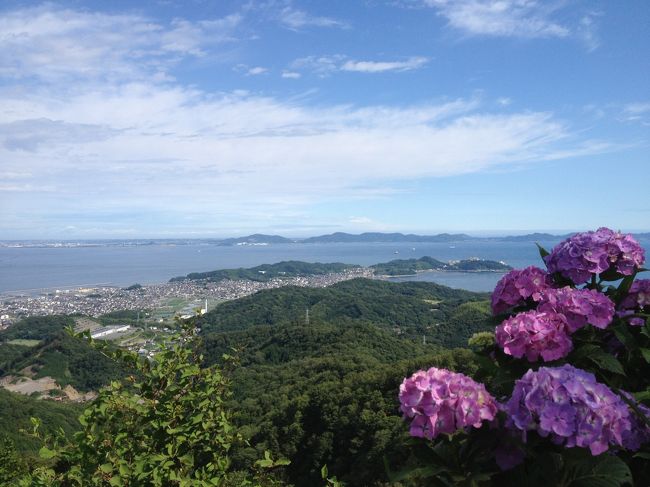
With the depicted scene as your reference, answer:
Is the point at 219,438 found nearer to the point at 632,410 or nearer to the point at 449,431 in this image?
the point at 449,431

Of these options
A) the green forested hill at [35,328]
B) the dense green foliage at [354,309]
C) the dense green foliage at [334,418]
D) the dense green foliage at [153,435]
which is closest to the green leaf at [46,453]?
the dense green foliage at [153,435]

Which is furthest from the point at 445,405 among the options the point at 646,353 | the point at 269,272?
the point at 269,272

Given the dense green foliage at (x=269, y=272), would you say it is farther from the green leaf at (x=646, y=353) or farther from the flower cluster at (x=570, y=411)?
the flower cluster at (x=570, y=411)

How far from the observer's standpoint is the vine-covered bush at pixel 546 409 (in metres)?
1.06

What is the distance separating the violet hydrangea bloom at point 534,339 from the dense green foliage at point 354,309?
162 feet

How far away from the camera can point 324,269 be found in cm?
12056

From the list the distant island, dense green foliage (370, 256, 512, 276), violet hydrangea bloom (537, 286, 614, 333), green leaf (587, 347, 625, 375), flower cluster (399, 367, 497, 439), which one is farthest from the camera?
dense green foliage (370, 256, 512, 276)

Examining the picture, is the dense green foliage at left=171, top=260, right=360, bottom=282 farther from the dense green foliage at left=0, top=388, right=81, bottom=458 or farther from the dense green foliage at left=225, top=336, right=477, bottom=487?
the dense green foliage at left=225, top=336, right=477, bottom=487

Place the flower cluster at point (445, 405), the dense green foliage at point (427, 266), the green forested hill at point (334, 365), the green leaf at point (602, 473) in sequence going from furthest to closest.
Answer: the dense green foliage at point (427, 266) < the green forested hill at point (334, 365) < the flower cluster at point (445, 405) < the green leaf at point (602, 473)

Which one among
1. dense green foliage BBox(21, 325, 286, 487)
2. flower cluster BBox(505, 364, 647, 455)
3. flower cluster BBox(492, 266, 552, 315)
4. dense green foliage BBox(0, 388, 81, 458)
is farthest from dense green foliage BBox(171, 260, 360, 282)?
flower cluster BBox(505, 364, 647, 455)

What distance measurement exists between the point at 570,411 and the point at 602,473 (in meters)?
0.16

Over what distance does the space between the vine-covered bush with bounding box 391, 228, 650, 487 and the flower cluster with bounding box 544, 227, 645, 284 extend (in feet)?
0.82

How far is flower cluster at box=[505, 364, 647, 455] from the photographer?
104cm

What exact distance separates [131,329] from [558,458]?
201 feet
